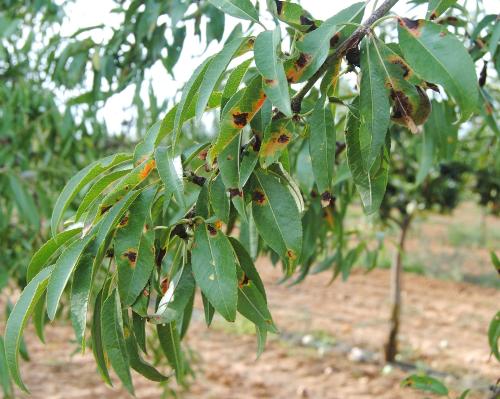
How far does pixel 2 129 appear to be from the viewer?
2.04m

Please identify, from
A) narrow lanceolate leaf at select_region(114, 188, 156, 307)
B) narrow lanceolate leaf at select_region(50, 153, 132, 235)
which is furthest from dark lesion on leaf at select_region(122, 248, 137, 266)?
narrow lanceolate leaf at select_region(50, 153, 132, 235)

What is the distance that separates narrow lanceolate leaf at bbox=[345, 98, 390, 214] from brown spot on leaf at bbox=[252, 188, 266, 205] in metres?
0.10

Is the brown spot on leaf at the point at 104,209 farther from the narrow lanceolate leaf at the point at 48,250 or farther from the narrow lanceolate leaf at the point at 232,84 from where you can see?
the narrow lanceolate leaf at the point at 232,84

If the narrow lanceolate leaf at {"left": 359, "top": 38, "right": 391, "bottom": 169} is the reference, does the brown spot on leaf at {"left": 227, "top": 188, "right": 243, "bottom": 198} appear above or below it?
below

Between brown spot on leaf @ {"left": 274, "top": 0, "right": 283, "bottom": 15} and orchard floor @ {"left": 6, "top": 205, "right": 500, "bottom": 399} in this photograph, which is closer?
brown spot on leaf @ {"left": 274, "top": 0, "right": 283, "bottom": 15}

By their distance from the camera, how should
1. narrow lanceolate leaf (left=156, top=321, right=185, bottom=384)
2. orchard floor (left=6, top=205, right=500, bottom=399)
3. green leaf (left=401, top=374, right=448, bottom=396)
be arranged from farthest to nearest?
orchard floor (left=6, top=205, right=500, bottom=399) < green leaf (left=401, top=374, right=448, bottom=396) < narrow lanceolate leaf (left=156, top=321, right=185, bottom=384)

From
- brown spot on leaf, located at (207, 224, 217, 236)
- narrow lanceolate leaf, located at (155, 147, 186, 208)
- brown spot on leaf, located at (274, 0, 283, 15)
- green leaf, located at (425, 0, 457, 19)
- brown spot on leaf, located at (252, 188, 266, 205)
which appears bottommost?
brown spot on leaf, located at (207, 224, 217, 236)

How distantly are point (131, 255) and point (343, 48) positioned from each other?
29 centimetres

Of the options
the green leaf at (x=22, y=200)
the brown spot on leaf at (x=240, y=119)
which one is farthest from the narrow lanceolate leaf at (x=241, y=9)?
the green leaf at (x=22, y=200)

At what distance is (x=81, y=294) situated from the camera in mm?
622

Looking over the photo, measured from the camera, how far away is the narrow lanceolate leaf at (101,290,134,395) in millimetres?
624

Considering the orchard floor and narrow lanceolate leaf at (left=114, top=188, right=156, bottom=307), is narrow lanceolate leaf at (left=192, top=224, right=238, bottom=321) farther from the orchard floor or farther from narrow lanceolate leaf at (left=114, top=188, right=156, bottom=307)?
the orchard floor

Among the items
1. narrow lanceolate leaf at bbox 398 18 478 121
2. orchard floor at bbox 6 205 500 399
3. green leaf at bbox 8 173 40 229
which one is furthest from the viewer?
orchard floor at bbox 6 205 500 399

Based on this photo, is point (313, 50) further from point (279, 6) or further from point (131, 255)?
point (131, 255)
